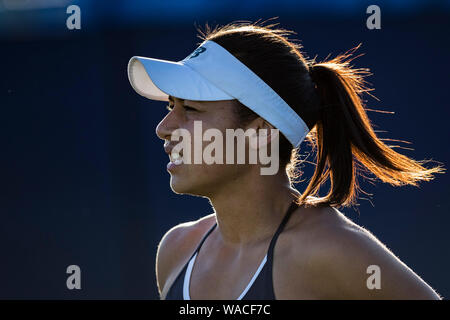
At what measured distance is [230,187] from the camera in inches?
79.7

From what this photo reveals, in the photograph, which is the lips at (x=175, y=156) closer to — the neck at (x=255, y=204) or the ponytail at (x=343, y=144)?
the neck at (x=255, y=204)

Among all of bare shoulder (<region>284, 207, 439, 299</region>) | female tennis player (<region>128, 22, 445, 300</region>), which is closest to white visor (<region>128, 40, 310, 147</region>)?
female tennis player (<region>128, 22, 445, 300</region>)

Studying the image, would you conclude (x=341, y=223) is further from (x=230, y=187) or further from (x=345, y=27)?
(x=345, y=27)

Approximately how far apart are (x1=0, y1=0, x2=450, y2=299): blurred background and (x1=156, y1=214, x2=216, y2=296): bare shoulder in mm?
1434

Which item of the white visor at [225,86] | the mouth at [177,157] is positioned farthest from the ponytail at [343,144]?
the mouth at [177,157]

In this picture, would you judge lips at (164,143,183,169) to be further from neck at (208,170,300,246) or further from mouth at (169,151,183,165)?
neck at (208,170,300,246)

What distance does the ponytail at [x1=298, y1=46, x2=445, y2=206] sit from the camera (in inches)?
80.8

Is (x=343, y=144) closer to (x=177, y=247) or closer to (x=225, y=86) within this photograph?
(x=225, y=86)

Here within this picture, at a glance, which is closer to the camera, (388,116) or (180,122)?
(180,122)

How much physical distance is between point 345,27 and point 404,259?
131 centimetres

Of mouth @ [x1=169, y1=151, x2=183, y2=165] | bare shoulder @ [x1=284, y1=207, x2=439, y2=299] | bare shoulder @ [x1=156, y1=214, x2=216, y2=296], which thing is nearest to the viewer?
bare shoulder @ [x1=284, y1=207, x2=439, y2=299]

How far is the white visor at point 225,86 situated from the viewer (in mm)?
1987

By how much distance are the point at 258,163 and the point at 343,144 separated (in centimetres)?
27

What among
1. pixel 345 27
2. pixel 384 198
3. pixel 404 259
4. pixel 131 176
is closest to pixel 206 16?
pixel 345 27
